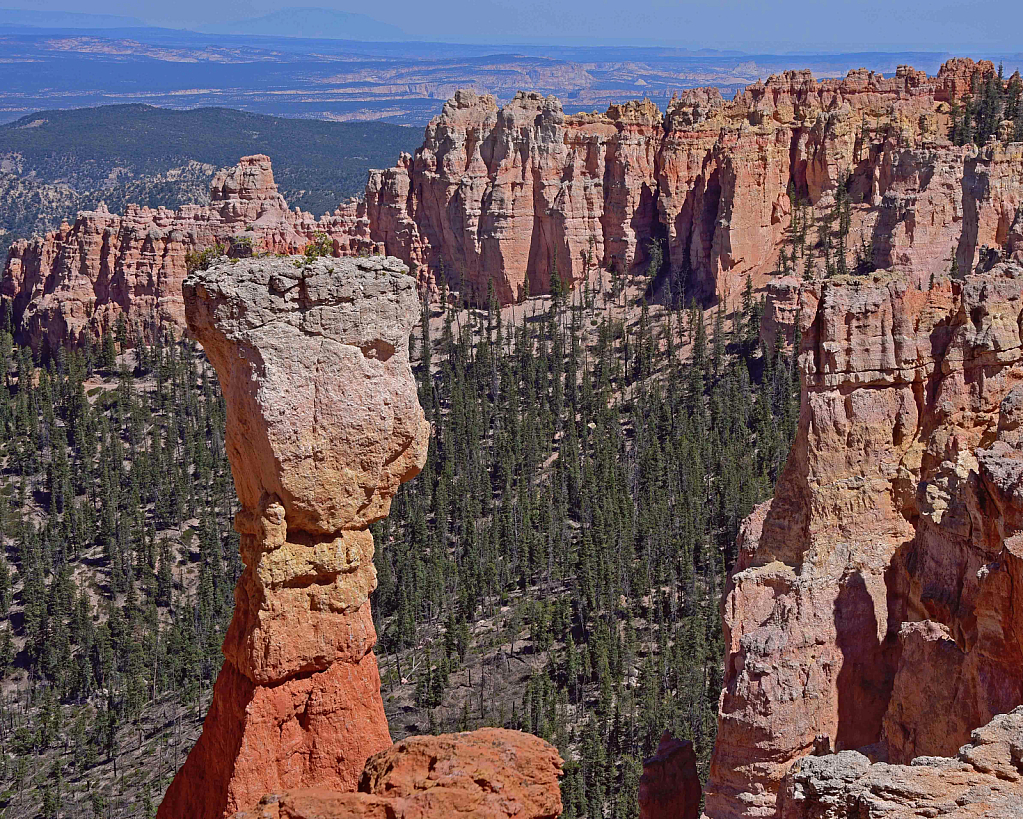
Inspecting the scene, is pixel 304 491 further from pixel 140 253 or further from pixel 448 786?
pixel 140 253

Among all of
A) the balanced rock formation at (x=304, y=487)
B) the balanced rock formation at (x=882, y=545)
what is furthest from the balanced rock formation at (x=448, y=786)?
the balanced rock formation at (x=882, y=545)

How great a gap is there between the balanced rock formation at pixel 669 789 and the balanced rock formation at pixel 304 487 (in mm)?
9655

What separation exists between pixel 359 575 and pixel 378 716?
2.18 metres

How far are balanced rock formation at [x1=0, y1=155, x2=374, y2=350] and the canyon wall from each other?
0.17 m

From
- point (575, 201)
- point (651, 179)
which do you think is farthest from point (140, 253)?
point (651, 179)

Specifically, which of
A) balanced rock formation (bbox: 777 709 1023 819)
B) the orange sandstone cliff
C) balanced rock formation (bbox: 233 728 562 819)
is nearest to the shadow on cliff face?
balanced rock formation (bbox: 777 709 1023 819)

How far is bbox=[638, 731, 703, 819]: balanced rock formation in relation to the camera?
91.5 feet

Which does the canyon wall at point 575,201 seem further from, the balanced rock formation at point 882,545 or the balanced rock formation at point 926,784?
the balanced rock formation at point 926,784

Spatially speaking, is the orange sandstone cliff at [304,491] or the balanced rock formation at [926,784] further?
the orange sandstone cliff at [304,491]

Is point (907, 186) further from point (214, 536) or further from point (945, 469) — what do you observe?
point (945, 469)

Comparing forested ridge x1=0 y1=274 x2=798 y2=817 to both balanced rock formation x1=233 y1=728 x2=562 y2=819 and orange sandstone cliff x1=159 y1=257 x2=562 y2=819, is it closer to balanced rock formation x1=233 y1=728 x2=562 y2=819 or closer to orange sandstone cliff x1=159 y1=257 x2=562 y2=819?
orange sandstone cliff x1=159 y1=257 x2=562 y2=819

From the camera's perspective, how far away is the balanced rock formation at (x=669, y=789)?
27875mm

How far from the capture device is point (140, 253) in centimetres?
10500

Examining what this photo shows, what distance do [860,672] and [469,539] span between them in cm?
4621
